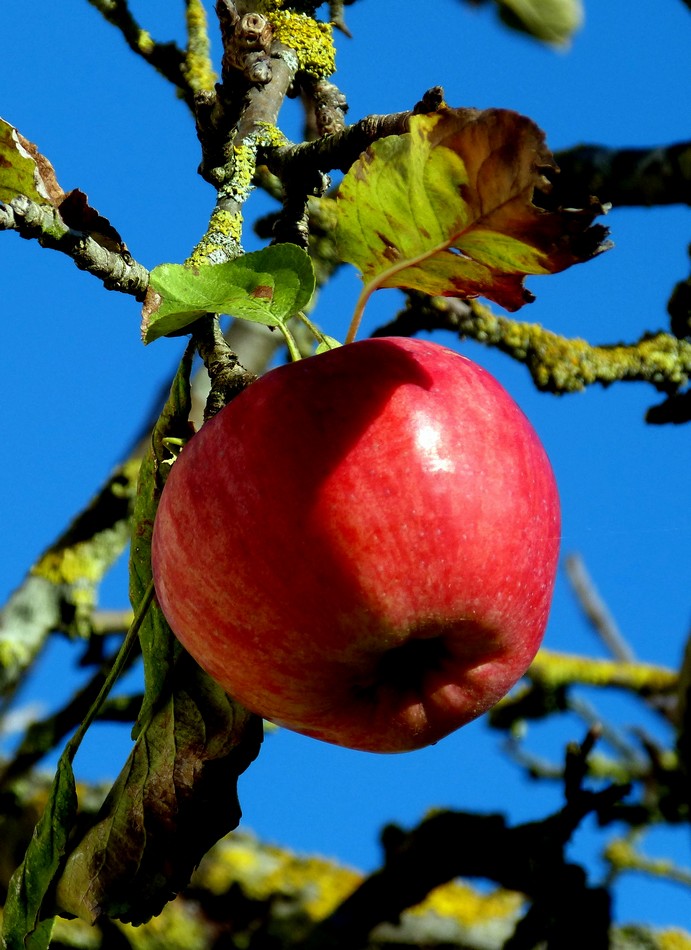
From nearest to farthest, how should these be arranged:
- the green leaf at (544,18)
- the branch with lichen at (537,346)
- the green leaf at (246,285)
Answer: the green leaf at (544,18) < the green leaf at (246,285) < the branch with lichen at (537,346)

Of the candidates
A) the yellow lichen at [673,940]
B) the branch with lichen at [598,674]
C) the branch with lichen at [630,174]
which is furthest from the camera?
the branch with lichen at [598,674]

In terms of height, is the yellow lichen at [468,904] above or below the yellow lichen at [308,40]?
below

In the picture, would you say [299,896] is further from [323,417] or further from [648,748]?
[323,417]

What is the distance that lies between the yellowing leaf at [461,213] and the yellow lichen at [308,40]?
0.48 metres

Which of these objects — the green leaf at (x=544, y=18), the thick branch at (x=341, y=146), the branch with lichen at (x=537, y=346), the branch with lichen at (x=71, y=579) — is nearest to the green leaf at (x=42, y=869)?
the thick branch at (x=341, y=146)

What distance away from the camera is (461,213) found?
2.97 ft

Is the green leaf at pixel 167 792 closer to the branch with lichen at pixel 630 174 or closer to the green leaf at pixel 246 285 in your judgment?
the green leaf at pixel 246 285

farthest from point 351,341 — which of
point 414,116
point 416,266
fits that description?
point 414,116

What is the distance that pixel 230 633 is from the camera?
0.89 metres

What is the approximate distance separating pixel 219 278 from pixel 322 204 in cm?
113

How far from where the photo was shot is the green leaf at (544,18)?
612 millimetres

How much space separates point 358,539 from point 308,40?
0.84 metres

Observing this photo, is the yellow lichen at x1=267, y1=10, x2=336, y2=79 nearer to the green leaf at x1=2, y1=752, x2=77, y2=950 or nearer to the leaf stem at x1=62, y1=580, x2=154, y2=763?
the leaf stem at x1=62, y1=580, x2=154, y2=763

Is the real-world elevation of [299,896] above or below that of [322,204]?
below
